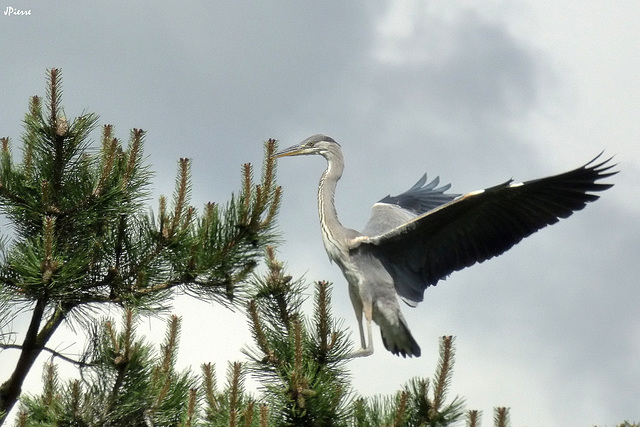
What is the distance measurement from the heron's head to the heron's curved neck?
2.1 inches

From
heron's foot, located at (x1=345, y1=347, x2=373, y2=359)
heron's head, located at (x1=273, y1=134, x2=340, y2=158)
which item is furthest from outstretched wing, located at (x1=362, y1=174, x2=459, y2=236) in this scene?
heron's foot, located at (x1=345, y1=347, x2=373, y2=359)

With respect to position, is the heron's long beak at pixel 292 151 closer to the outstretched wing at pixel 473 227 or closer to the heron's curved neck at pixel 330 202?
the heron's curved neck at pixel 330 202

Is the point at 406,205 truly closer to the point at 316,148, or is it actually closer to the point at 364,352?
the point at 316,148

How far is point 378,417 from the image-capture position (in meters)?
4.02

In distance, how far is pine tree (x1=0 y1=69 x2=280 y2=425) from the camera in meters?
4.71

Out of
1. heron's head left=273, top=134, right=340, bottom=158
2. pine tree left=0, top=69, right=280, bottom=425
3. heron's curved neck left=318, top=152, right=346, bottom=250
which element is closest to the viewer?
pine tree left=0, top=69, right=280, bottom=425

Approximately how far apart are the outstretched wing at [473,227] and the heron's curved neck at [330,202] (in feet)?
0.69

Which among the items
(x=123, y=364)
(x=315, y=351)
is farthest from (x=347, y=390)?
(x=123, y=364)

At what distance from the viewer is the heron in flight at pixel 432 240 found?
546 centimetres

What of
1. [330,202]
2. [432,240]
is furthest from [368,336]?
[330,202]

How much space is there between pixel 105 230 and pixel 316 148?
206 centimetres

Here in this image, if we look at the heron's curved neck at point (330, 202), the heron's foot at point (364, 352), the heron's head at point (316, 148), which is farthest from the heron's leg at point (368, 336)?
the heron's head at point (316, 148)

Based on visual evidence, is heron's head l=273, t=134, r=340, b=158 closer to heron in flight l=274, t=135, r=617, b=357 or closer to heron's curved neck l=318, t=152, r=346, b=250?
heron's curved neck l=318, t=152, r=346, b=250

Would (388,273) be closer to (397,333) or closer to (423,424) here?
(397,333)
